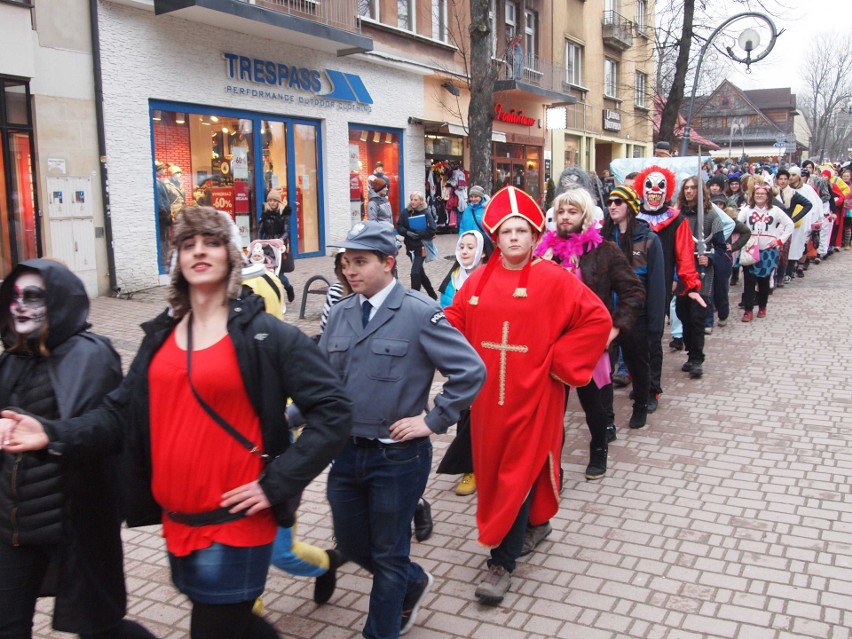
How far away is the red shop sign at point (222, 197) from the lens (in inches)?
590

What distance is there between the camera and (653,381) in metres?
7.02

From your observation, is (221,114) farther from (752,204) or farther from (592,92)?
(592,92)

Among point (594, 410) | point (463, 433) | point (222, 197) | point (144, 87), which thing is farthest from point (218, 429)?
point (222, 197)

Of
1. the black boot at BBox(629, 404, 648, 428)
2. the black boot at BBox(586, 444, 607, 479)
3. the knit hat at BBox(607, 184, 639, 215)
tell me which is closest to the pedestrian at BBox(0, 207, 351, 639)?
the black boot at BBox(586, 444, 607, 479)

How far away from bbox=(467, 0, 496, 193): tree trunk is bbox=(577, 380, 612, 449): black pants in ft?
30.4

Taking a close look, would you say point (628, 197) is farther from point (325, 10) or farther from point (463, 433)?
point (325, 10)

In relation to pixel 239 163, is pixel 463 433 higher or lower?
lower

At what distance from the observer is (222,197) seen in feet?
49.9

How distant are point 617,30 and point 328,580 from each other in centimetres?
3234

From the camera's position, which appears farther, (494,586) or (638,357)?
(638,357)

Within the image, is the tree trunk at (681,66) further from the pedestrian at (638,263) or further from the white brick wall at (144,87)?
the pedestrian at (638,263)

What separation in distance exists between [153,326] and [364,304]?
38.0 inches

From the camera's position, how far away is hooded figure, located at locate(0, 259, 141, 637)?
2621mm

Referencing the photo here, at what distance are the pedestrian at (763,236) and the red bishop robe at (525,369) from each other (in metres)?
7.87
